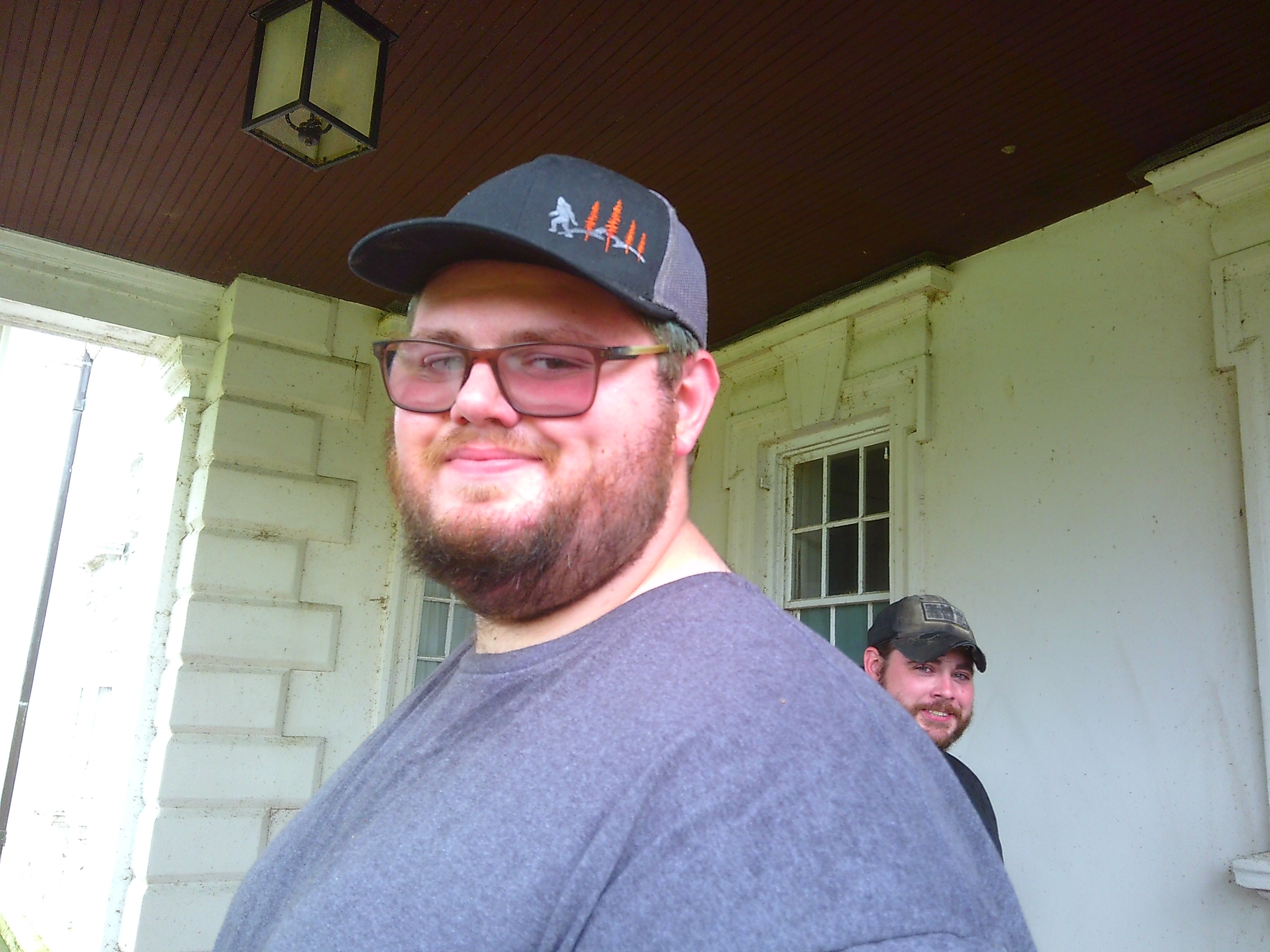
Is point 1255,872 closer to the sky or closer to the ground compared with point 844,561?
closer to the ground

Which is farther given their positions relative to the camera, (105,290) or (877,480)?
(105,290)

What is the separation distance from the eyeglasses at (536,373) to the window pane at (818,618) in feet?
13.5

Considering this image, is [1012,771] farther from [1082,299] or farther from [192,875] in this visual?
[192,875]

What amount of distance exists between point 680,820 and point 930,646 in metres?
2.69

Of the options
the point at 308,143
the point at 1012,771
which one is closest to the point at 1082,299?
the point at 1012,771

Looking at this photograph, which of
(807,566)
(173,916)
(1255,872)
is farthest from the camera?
(807,566)

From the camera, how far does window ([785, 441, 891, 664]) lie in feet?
15.9

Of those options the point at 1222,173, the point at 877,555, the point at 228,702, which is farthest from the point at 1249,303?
the point at 228,702

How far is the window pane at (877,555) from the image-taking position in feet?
15.7

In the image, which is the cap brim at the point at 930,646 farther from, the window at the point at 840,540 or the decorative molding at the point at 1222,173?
the decorative molding at the point at 1222,173

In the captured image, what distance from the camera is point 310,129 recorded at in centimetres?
302

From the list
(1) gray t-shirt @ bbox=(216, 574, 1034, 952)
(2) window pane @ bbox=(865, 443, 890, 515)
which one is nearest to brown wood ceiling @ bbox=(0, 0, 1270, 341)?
(2) window pane @ bbox=(865, 443, 890, 515)

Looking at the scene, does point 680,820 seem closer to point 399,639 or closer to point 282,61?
point 282,61

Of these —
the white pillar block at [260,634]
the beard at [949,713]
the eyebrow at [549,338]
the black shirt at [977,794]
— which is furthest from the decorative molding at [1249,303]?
the white pillar block at [260,634]
